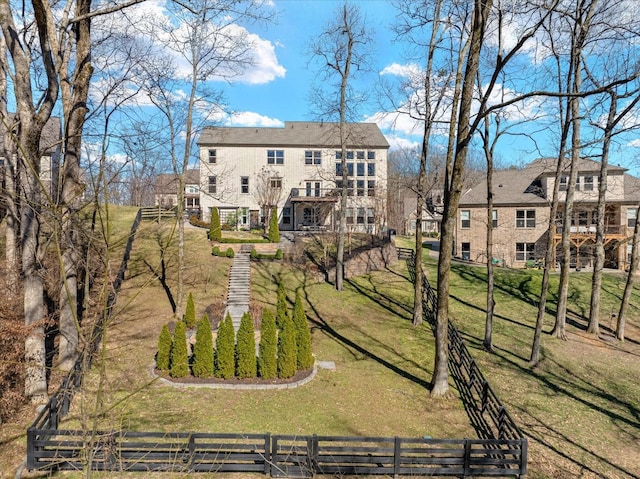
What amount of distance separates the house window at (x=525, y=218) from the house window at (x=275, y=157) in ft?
69.3

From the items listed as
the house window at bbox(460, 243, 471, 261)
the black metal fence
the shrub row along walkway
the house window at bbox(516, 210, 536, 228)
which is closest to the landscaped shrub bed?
the black metal fence

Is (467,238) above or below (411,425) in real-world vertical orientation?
above

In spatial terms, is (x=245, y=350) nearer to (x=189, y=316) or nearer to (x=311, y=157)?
(x=189, y=316)

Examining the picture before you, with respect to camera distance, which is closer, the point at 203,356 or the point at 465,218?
the point at 203,356

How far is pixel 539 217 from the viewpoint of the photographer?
29984 millimetres

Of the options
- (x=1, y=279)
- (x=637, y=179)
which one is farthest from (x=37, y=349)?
(x=637, y=179)

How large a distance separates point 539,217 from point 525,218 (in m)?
0.99

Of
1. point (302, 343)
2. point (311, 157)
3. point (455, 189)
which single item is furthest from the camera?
point (311, 157)

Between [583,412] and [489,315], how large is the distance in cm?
435

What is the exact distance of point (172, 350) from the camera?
1155cm

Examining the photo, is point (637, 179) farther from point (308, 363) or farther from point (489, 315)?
point (308, 363)

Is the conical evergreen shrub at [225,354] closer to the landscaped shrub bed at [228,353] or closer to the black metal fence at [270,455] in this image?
the landscaped shrub bed at [228,353]

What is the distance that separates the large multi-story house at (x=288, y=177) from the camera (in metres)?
35.5

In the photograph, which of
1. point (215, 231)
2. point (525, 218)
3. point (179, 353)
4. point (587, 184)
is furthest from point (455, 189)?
point (587, 184)
